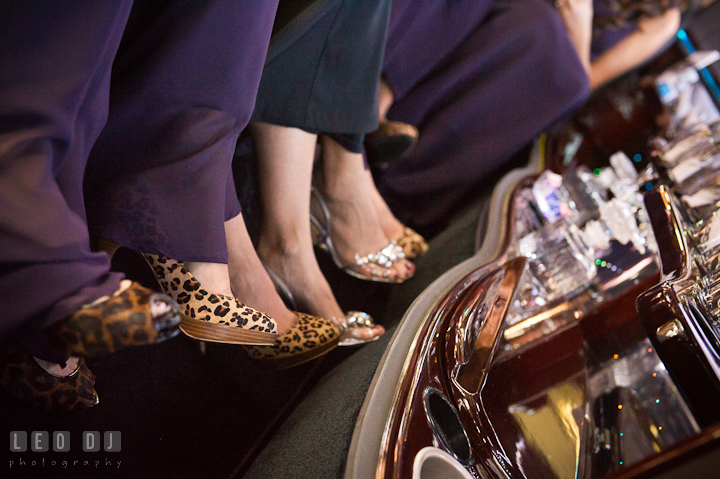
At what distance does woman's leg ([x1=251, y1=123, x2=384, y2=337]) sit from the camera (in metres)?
0.93

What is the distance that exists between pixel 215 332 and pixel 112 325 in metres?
0.26

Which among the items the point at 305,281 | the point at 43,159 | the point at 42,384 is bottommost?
the point at 305,281

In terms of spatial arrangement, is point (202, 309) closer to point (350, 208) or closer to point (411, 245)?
point (350, 208)

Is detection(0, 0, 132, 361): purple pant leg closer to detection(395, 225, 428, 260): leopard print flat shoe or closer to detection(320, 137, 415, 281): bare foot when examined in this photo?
detection(320, 137, 415, 281): bare foot

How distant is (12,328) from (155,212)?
0.22m

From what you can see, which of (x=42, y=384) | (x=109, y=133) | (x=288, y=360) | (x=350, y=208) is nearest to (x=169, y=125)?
(x=109, y=133)

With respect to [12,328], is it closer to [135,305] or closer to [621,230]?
[135,305]

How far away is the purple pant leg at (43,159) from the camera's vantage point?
0.42 m

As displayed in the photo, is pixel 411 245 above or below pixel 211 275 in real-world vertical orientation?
below

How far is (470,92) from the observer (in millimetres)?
1610

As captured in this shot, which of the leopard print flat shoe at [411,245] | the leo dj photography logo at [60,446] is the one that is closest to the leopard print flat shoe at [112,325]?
the leo dj photography logo at [60,446]

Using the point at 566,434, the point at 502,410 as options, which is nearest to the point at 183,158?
the point at 502,410

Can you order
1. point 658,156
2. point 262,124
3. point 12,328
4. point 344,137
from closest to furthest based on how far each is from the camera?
1. point 12,328
2. point 262,124
3. point 344,137
4. point 658,156

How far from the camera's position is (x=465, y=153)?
1.67m
